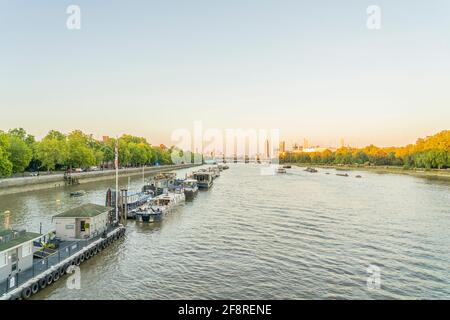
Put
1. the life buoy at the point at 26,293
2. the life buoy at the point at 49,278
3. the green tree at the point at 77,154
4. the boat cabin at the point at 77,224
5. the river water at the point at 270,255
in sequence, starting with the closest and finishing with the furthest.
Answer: the life buoy at the point at 26,293 < the life buoy at the point at 49,278 < the river water at the point at 270,255 < the boat cabin at the point at 77,224 < the green tree at the point at 77,154

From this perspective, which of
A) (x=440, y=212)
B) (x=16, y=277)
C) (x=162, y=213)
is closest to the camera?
(x=16, y=277)

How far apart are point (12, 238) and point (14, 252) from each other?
1.79 m

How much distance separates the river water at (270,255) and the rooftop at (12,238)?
3.71 m

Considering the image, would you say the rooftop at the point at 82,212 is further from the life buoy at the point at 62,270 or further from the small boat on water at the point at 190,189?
the small boat on water at the point at 190,189

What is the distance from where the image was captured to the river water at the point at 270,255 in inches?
1028

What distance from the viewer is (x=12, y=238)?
25281 mm

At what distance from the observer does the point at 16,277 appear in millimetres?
23219

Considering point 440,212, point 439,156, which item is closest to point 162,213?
point 440,212

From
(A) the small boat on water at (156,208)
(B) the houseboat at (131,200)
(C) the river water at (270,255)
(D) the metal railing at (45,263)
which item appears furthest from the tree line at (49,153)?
(D) the metal railing at (45,263)

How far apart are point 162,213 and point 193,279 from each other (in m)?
27.9

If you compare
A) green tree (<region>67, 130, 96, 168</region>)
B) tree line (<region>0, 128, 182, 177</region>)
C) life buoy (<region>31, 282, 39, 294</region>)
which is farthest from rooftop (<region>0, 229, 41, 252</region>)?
green tree (<region>67, 130, 96, 168</region>)

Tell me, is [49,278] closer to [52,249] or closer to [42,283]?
[42,283]

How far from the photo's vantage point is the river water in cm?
2611
